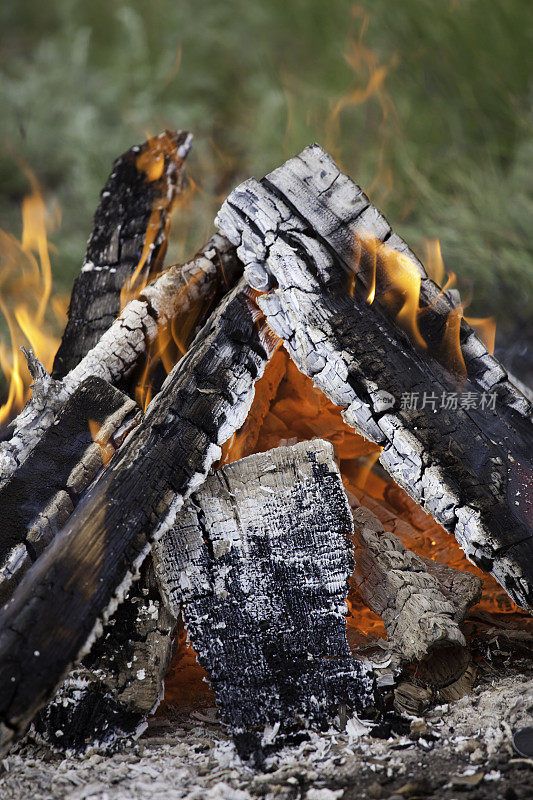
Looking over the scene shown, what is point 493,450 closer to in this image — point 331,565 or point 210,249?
point 331,565

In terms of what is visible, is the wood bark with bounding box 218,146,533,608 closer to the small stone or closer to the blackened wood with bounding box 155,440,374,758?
the blackened wood with bounding box 155,440,374,758

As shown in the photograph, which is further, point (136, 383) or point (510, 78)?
point (510, 78)

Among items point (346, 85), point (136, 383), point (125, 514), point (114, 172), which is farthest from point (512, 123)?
point (125, 514)

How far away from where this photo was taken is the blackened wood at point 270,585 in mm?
1395

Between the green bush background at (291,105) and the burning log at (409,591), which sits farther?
the green bush background at (291,105)

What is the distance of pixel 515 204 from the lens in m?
3.30

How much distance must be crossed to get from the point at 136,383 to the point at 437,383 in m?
0.95

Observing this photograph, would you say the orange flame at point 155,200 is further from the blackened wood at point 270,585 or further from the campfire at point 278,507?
the blackened wood at point 270,585

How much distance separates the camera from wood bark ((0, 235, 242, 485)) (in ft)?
5.48

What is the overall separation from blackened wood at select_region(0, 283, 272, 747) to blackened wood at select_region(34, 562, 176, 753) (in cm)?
20

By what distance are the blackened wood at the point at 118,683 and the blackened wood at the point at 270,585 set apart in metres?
0.08

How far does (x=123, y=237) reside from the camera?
2248mm

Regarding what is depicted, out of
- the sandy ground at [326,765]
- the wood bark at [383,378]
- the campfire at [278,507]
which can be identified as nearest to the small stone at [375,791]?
the sandy ground at [326,765]

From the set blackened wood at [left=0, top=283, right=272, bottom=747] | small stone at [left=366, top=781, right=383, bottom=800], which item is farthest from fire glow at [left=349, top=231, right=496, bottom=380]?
small stone at [left=366, top=781, right=383, bottom=800]
